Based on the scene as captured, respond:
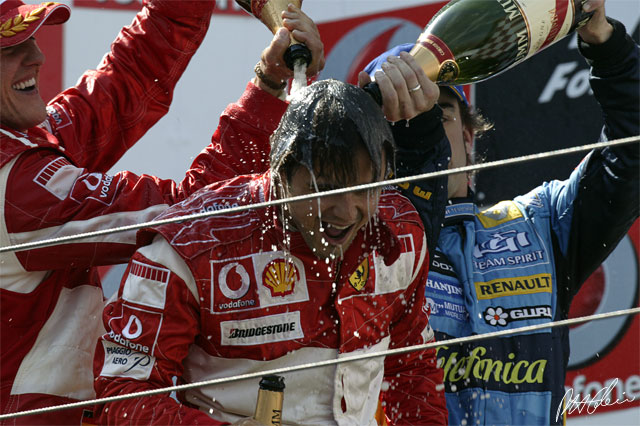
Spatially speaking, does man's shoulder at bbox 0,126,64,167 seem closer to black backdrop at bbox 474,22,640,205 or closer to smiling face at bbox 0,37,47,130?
smiling face at bbox 0,37,47,130

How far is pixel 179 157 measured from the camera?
10.7 ft

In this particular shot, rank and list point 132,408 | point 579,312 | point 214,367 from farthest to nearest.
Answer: point 579,312 < point 214,367 < point 132,408

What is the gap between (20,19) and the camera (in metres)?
1.89

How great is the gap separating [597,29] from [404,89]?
24.4 inches

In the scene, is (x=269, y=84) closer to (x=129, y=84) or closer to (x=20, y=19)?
(x=129, y=84)

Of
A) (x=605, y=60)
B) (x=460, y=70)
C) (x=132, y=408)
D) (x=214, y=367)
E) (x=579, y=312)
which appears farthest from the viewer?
(x=579, y=312)

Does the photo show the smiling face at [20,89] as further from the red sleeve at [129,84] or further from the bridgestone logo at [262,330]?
the bridgestone logo at [262,330]

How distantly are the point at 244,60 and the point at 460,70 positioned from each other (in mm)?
1706

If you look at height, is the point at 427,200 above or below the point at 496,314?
above

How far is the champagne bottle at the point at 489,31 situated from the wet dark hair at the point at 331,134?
323 millimetres

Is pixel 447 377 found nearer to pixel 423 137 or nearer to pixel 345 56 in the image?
pixel 423 137

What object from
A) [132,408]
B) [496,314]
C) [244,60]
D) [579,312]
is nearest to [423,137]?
[496,314]

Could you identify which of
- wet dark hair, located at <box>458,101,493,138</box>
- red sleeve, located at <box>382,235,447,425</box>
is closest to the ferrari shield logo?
red sleeve, located at <box>382,235,447,425</box>

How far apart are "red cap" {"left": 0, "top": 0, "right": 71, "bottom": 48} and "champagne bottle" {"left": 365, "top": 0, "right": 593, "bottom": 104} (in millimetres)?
760
